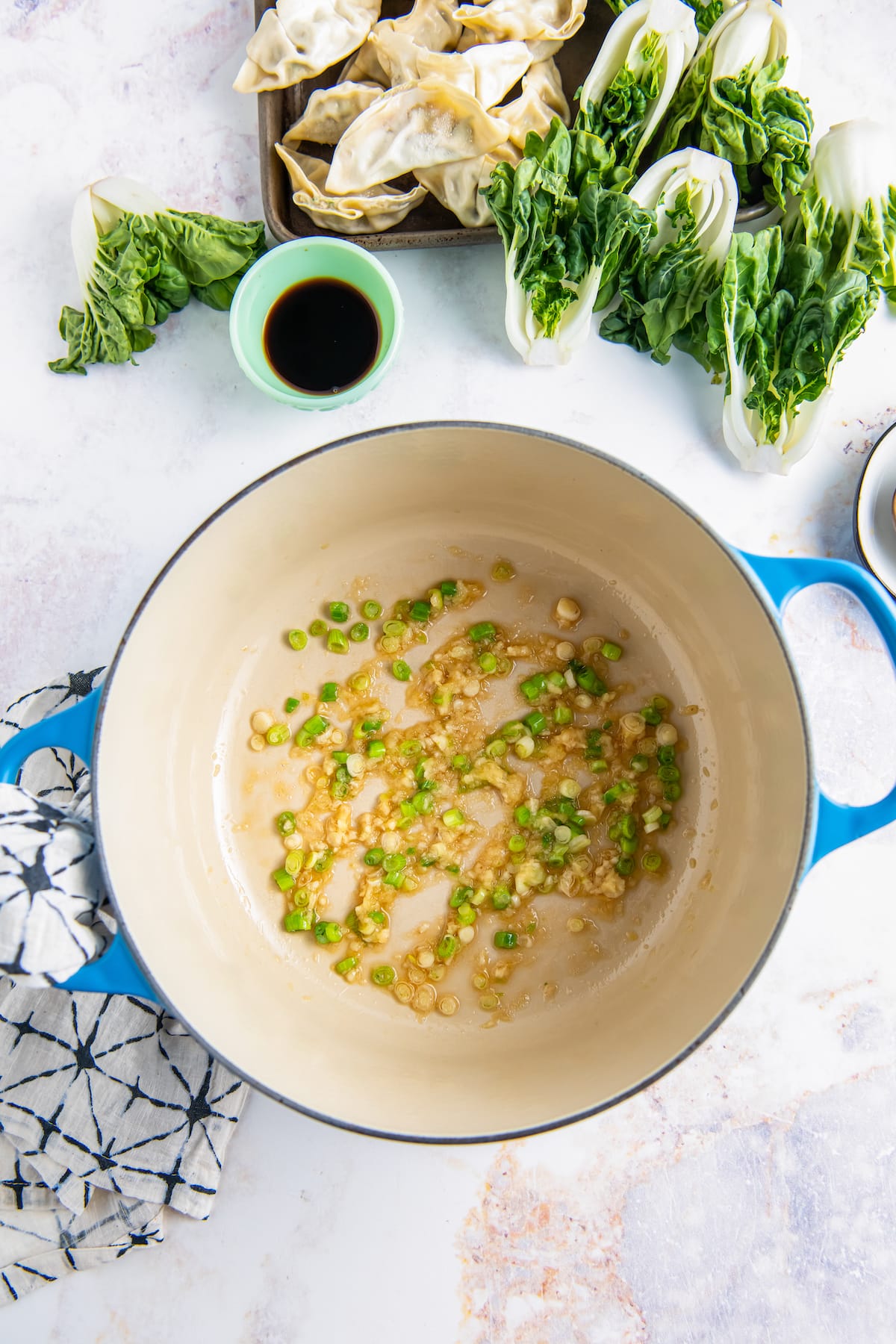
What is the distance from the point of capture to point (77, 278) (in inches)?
60.2

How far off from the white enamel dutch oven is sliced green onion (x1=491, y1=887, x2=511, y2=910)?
0.33ft

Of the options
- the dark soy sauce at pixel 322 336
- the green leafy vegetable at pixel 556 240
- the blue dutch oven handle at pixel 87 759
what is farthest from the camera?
the dark soy sauce at pixel 322 336

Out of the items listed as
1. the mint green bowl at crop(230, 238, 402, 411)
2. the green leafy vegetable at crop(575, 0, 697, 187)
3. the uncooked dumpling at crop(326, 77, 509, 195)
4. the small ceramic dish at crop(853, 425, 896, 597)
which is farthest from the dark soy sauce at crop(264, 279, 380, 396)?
the small ceramic dish at crop(853, 425, 896, 597)

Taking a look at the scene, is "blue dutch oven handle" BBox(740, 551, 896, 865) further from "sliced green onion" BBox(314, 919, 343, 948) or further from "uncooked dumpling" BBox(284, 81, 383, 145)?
"uncooked dumpling" BBox(284, 81, 383, 145)

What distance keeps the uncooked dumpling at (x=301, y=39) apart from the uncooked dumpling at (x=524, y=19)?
17 cm

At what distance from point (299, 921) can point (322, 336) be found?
Result: 94 cm

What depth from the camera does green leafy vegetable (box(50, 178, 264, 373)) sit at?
1421mm

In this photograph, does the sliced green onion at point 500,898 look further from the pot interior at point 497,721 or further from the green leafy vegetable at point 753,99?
the green leafy vegetable at point 753,99

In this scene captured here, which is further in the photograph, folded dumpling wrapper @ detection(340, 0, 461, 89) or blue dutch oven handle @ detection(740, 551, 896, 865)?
folded dumpling wrapper @ detection(340, 0, 461, 89)

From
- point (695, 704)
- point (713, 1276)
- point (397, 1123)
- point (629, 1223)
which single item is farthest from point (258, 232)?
point (713, 1276)

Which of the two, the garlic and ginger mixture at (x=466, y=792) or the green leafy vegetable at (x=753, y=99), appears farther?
the garlic and ginger mixture at (x=466, y=792)

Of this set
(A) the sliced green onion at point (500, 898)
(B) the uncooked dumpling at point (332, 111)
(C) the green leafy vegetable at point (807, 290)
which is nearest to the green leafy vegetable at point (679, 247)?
(C) the green leafy vegetable at point (807, 290)

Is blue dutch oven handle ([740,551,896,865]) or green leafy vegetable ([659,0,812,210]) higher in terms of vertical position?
green leafy vegetable ([659,0,812,210])

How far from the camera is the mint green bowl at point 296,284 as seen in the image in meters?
1.41
